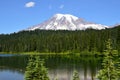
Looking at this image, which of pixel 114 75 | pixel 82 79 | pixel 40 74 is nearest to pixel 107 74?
pixel 114 75

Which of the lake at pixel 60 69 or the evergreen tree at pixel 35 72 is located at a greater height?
the evergreen tree at pixel 35 72

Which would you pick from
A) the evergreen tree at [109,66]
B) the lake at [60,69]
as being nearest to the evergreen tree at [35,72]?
the evergreen tree at [109,66]

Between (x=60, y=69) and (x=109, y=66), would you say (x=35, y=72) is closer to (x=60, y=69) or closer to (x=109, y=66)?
(x=109, y=66)

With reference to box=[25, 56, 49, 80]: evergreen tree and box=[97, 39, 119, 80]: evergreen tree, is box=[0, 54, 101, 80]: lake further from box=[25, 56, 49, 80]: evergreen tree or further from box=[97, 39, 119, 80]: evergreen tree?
box=[97, 39, 119, 80]: evergreen tree

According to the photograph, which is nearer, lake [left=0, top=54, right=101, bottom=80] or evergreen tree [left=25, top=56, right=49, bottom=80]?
evergreen tree [left=25, top=56, right=49, bottom=80]

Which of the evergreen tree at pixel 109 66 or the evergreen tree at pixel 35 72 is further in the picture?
the evergreen tree at pixel 35 72

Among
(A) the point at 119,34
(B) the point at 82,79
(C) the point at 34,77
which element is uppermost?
(A) the point at 119,34

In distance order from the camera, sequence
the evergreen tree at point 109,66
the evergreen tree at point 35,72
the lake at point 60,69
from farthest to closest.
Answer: the lake at point 60,69 < the evergreen tree at point 35,72 < the evergreen tree at point 109,66

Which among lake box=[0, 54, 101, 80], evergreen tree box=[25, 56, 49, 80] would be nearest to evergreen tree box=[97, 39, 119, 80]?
evergreen tree box=[25, 56, 49, 80]

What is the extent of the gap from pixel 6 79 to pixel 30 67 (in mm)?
48625

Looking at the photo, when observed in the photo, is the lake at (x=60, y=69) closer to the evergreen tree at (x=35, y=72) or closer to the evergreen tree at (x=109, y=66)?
the evergreen tree at (x=35, y=72)

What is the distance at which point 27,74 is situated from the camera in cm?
2167

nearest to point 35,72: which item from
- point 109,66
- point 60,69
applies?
point 109,66

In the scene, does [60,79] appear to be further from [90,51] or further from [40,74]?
[90,51]
